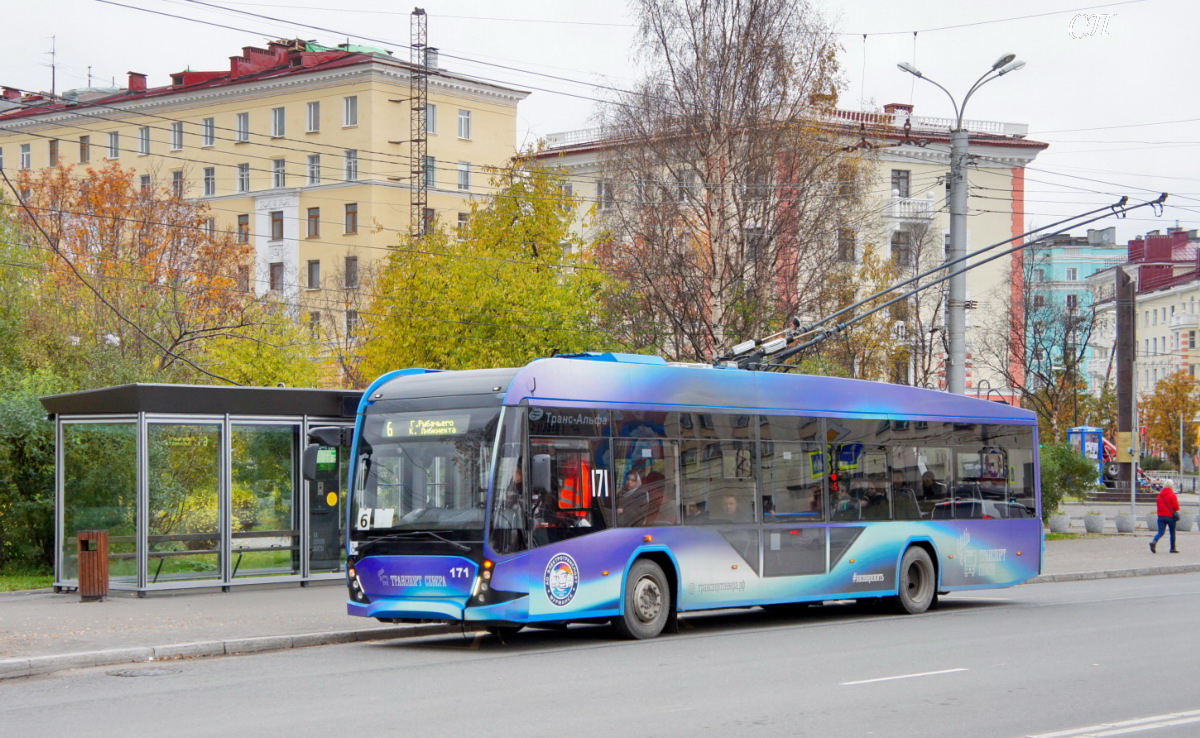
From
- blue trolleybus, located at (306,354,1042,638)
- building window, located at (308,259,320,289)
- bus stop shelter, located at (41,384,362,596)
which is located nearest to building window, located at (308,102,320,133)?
building window, located at (308,259,320,289)

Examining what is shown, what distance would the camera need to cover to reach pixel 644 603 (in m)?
16.0

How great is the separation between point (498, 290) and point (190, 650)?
27.8 meters

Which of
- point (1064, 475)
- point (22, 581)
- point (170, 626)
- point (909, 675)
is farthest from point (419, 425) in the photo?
point (1064, 475)

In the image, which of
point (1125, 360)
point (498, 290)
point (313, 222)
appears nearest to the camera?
point (498, 290)

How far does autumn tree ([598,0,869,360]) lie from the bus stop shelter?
13.3m

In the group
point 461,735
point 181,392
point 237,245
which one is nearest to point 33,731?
point 461,735

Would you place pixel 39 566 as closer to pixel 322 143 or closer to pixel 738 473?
pixel 738 473

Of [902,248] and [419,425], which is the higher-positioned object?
[902,248]

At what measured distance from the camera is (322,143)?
7369 cm

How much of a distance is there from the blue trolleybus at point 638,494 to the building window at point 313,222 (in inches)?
2283

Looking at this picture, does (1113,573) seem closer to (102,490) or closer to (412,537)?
(412,537)

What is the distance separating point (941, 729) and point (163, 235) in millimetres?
51703

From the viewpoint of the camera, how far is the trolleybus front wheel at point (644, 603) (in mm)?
15727

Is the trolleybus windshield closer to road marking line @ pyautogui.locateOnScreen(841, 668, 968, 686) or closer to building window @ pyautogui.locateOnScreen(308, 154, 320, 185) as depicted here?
road marking line @ pyautogui.locateOnScreen(841, 668, 968, 686)
